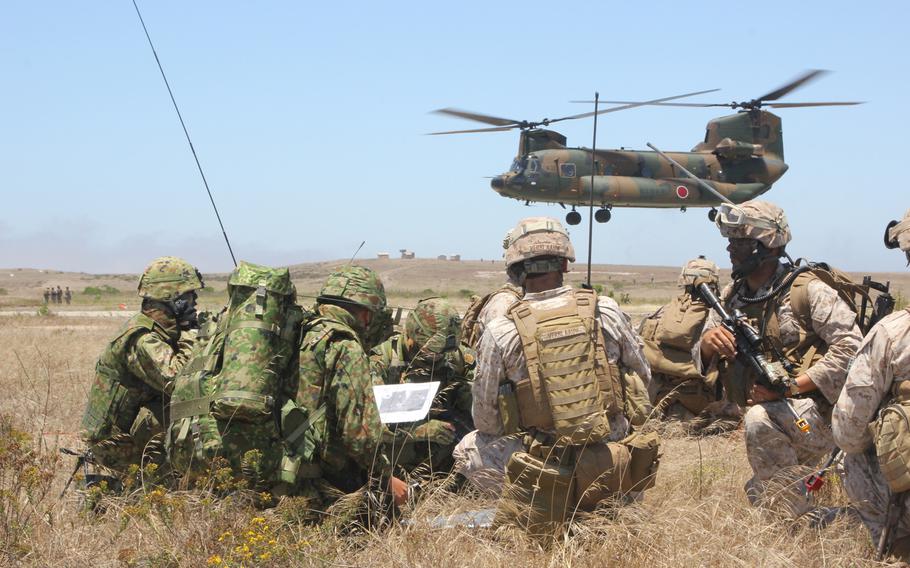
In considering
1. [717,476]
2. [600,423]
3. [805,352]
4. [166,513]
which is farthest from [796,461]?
[166,513]

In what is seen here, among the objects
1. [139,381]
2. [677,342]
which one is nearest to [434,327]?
[139,381]

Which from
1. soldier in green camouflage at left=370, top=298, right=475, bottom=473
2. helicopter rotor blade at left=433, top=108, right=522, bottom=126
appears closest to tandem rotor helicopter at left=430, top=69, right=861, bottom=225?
helicopter rotor blade at left=433, top=108, right=522, bottom=126

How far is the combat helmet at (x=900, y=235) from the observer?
13.8 ft

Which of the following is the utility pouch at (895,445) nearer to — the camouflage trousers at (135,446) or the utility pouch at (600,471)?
the utility pouch at (600,471)

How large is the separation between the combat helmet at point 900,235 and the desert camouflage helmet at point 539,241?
1.44 metres

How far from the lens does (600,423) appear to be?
4227 mm

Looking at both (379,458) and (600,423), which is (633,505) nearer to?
(600,423)

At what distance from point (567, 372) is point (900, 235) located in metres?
1.61

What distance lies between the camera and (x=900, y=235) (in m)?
4.26

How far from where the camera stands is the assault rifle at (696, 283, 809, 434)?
4988mm

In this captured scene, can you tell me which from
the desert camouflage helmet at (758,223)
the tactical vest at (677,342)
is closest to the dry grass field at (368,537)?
the desert camouflage helmet at (758,223)

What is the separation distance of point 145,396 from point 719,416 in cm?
565

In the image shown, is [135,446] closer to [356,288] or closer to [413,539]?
[356,288]

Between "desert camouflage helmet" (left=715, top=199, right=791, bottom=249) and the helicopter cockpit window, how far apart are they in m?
23.9
